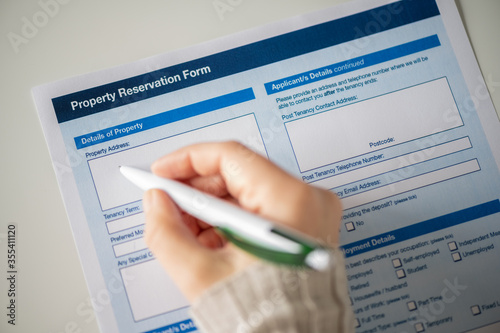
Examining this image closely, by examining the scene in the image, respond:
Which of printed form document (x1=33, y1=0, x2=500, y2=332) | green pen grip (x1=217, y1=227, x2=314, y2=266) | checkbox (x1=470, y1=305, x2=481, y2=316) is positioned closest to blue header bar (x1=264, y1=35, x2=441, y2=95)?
printed form document (x1=33, y1=0, x2=500, y2=332)

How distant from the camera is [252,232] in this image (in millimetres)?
466

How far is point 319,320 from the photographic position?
481 millimetres

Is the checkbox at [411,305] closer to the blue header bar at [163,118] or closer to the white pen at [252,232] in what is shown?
the white pen at [252,232]

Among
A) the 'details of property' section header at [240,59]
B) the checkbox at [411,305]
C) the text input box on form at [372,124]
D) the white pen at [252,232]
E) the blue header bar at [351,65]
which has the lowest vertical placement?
the checkbox at [411,305]

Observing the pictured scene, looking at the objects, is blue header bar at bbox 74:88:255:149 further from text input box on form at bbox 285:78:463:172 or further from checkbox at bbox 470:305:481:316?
checkbox at bbox 470:305:481:316

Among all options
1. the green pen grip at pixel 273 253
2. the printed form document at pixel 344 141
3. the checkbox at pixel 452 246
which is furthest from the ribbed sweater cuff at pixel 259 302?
the checkbox at pixel 452 246

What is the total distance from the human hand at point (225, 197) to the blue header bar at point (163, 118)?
0.11 metres

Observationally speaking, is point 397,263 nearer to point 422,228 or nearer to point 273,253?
point 422,228

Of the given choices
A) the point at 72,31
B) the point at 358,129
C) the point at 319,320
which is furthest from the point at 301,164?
the point at 72,31

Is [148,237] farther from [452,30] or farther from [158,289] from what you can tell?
[452,30]

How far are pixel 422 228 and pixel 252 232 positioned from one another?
0.32 m

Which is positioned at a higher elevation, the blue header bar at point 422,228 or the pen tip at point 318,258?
the pen tip at point 318,258

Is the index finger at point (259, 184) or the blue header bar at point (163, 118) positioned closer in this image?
the index finger at point (259, 184)

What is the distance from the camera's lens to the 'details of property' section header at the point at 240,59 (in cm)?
66
